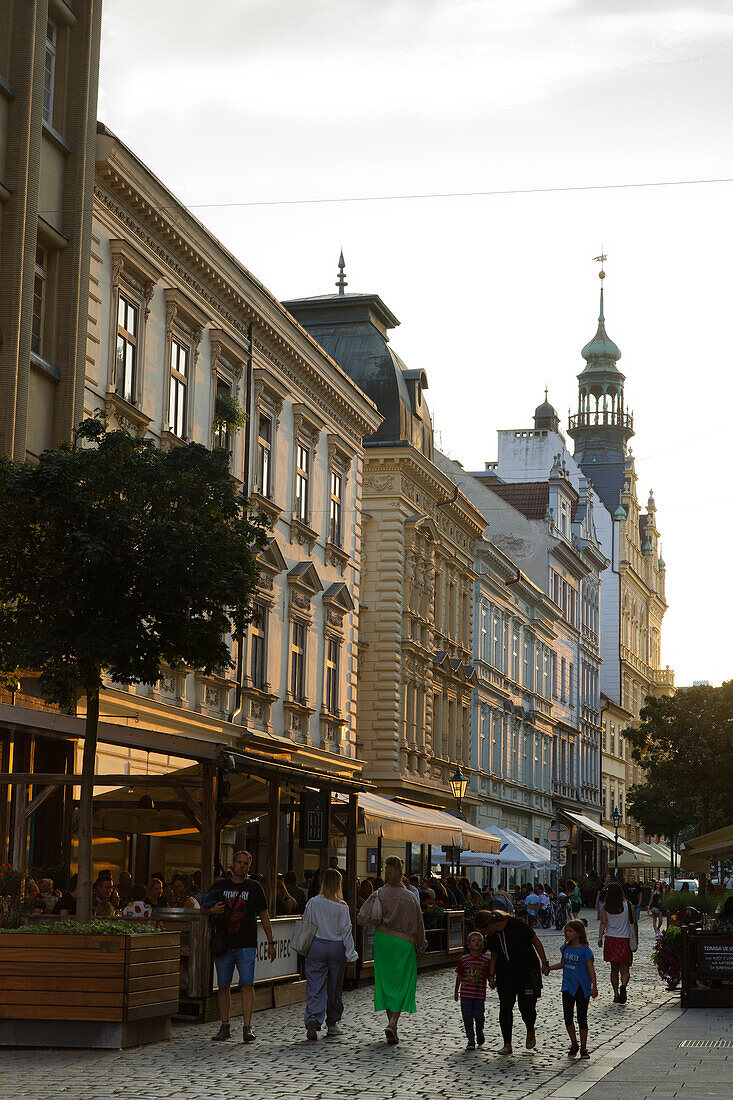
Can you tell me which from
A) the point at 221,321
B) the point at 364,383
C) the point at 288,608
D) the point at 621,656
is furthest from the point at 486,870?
the point at 621,656

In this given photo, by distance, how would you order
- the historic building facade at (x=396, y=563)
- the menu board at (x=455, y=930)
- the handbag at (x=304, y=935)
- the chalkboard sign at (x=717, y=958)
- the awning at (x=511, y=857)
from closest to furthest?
the handbag at (x=304, y=935) → the chalkboard sign at (x=717, y=958) → the menu board at (x=455, y=930) → the awning at (x=511, y=857) → the historic building facade at (x=396, y=563)

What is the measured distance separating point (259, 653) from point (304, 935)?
17.0 m

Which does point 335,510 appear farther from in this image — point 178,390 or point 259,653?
point 178,390

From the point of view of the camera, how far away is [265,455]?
32.2 m

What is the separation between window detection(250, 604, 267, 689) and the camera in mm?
30953

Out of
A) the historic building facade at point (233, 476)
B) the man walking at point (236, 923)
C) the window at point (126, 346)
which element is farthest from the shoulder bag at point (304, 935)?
the window at point (126, 346)

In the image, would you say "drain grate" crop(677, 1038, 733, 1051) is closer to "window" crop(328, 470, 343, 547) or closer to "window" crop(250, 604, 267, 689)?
"window" crop(250, 604, 267, 689)

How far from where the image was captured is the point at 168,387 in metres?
26.6

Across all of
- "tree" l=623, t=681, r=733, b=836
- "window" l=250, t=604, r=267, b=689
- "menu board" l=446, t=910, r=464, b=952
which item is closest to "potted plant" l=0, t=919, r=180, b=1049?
"menu board" l=446, t=910, r=464, b=952

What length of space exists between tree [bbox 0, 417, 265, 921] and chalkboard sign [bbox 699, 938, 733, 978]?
28.1 feet

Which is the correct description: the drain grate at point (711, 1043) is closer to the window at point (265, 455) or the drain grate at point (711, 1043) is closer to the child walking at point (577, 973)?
the child walking at point (577, 973)

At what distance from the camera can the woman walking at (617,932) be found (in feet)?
63.7

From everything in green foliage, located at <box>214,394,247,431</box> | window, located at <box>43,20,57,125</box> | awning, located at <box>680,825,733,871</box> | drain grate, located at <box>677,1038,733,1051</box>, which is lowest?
drain grate, located at <box>677,1038,733,1051</box>

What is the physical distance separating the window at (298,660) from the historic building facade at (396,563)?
8.72 m
